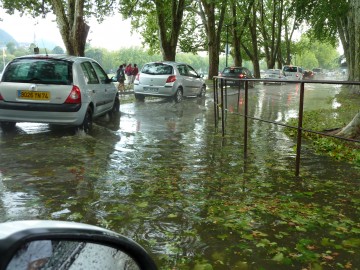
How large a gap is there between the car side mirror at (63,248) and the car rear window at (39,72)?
729 centimetres

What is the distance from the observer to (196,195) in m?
4.68

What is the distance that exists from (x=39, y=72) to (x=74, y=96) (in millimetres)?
834

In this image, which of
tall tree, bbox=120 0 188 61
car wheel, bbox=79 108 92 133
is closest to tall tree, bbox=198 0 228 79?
tall tree, bbox=120 0 188 61

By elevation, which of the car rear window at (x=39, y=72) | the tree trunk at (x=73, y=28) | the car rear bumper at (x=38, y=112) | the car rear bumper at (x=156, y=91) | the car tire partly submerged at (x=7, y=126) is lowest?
the car tire partly submerged at (x=7, y=126)

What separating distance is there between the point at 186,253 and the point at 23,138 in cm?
573

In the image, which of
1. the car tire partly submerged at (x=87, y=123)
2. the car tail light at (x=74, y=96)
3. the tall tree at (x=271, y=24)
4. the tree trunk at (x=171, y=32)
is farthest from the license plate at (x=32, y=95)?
the tall tree at (x=271, y=24)

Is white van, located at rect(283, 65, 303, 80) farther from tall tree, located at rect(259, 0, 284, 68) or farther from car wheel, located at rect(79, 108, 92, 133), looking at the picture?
car wheel, located at rect(79, 108, 92, 133)

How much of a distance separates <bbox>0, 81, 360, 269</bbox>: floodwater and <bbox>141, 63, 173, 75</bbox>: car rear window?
8838 millimetres

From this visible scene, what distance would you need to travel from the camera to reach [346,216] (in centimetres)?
411

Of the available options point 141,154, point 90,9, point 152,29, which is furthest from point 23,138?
point 152,29

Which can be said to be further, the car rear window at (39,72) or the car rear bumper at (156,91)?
the car rear bumper at (156,91)

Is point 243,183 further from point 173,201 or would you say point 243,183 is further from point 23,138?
point 23,138

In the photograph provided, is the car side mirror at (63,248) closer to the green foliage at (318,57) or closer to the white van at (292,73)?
the white van at (292,73)

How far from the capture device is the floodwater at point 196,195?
3322mm
